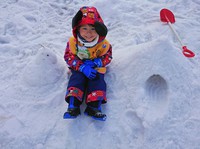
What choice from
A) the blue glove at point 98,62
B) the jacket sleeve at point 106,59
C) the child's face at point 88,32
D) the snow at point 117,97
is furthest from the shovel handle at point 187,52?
the child's face at point 88,32

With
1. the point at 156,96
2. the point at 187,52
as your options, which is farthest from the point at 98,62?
the point at 187,52

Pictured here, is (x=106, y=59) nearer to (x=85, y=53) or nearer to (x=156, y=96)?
(x=85, y=53)

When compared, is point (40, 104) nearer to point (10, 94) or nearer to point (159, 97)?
point (10, 94)

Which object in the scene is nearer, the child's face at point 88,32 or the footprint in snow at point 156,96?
the footprint in snow at point 156,96

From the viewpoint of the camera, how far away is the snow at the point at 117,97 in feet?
6.99

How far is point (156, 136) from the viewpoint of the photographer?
211 cm

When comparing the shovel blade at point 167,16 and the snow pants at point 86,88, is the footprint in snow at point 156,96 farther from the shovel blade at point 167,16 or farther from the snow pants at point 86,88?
the shovel blade at point 167,16

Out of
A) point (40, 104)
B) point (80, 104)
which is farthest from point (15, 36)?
point (80, 104)

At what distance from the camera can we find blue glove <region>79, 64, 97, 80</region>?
2.40 m

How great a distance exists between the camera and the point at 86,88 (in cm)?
249

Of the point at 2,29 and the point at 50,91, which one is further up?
the point at 2,29

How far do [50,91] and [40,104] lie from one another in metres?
0.20

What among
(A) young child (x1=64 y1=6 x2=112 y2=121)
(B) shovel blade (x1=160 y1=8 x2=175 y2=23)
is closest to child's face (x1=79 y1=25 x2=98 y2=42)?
(A) young child (x1=64 y1=6 x2=112 y2=121)

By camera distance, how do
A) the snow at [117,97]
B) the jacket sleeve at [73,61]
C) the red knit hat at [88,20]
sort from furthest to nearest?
the jacket sleeve at [73,61] → the red knit hat at [88,20] → the snow at [117,97]
